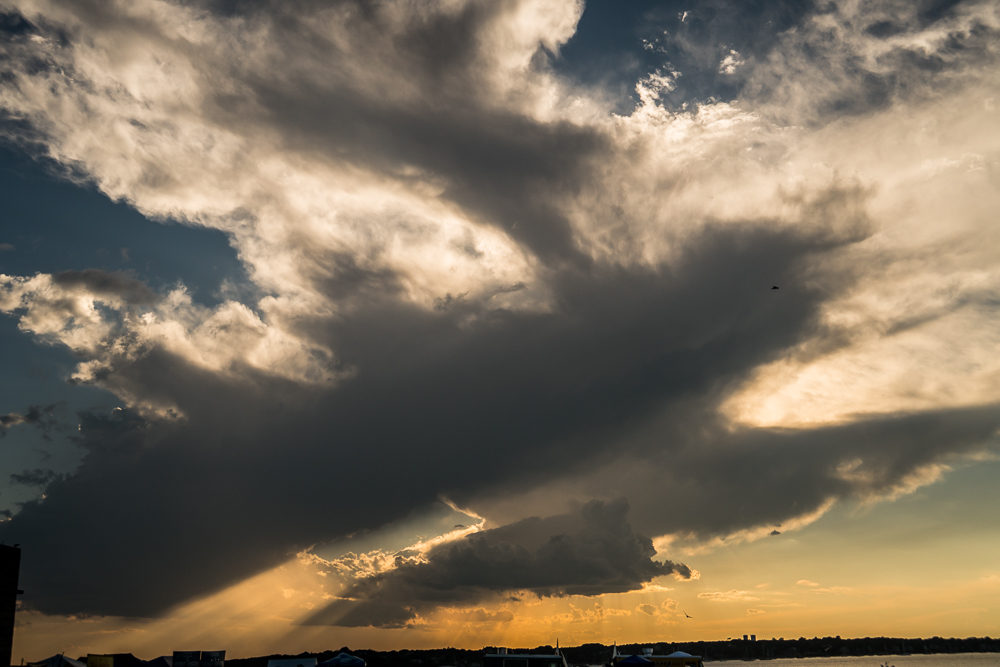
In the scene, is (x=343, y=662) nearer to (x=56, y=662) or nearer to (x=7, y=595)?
(x=7, y=595)

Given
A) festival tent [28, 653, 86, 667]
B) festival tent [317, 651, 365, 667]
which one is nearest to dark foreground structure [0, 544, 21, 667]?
festival tent [28, 653, 86, 667]

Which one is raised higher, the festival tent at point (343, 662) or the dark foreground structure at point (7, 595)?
the dark foreground structure at point (7, 595)

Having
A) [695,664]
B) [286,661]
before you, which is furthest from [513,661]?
[286,661]

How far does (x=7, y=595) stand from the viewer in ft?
224

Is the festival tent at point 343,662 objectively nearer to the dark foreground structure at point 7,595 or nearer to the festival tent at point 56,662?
the dark foreground structure at point 7,595

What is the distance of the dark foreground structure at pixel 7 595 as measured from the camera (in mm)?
66625

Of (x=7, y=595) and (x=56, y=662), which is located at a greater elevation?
(x=7, y=595)

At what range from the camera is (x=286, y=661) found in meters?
89.6

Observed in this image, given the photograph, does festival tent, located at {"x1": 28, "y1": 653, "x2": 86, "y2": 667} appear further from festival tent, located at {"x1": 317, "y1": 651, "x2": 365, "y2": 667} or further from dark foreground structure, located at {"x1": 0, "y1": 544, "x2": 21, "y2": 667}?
festival tent, located at {"x1": 317, "y1": 651, "x2": 365, "y2": 667}

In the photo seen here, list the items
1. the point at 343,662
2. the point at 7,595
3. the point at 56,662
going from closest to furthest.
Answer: the point at 7,595, the point at 343,662, the point at 56,662

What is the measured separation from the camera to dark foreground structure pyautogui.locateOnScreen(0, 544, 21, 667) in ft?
219

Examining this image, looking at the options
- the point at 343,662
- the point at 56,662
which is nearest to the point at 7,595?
the point at 56,662

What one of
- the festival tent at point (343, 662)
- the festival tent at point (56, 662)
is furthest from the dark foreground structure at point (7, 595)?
the festival tent at point (343, 662)

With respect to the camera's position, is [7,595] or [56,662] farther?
[56,662]
